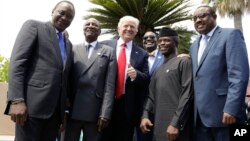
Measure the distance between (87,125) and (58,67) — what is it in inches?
28.7

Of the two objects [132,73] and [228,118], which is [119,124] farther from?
[228,118]

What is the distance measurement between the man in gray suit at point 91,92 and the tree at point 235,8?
14.1m

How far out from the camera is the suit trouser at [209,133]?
3365 mm

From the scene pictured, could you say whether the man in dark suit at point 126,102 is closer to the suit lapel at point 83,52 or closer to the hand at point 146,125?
the hand at point 146,125

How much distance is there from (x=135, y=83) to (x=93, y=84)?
0.54m

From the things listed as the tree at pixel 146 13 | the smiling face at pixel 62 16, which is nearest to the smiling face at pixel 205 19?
the smiling face at pixel 62 16

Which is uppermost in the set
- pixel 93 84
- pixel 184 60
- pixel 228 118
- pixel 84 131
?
pixel 184 60

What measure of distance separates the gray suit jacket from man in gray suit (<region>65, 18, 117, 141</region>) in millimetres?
918

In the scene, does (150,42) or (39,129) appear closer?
(39,129)

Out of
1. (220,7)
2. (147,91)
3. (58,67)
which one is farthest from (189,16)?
(58,67)

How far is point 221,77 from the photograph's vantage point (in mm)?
3441

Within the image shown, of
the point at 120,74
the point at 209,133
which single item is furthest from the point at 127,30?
the point at 209,133

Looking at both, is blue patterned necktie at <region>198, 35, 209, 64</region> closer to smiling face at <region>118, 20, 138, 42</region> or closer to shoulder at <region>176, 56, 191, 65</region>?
shoulder at <region>176, 56, 191, 65</region>

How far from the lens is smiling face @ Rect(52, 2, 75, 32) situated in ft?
11.6
